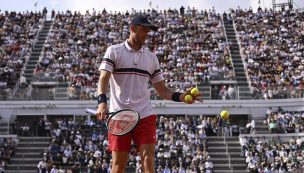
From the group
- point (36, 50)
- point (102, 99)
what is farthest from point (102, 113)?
point (36, 50)

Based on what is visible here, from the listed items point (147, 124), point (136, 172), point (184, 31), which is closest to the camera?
point (147, 124)

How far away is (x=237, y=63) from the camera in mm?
41125

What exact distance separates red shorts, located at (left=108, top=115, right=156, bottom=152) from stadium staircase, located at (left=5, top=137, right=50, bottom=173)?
2434 cm

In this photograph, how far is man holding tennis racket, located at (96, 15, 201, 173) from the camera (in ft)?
27.2

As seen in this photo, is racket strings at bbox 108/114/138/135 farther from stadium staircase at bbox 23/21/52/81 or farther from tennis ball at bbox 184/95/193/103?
stadium staircase at bbox 23/21/52/81

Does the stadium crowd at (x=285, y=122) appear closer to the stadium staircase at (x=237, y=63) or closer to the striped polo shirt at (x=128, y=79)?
the stadium staircase at (x=237, y=63)

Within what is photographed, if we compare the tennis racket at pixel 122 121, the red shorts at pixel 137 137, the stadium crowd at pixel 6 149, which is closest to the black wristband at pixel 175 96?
the red shorts at pixel 137 137

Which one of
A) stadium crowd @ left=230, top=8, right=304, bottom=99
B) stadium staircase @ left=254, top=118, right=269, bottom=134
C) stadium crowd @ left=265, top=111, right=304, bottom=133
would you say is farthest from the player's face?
stadium crowd @ left=230, top=8, right=304, bottom=99

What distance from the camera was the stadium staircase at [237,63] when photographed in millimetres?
36312

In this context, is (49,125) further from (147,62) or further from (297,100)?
(147,62)

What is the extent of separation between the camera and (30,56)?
140ft

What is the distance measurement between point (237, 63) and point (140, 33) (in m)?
33.3

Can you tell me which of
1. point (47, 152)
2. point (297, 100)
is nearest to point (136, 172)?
point (47, 152)

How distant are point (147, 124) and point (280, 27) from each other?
39.4 meters
